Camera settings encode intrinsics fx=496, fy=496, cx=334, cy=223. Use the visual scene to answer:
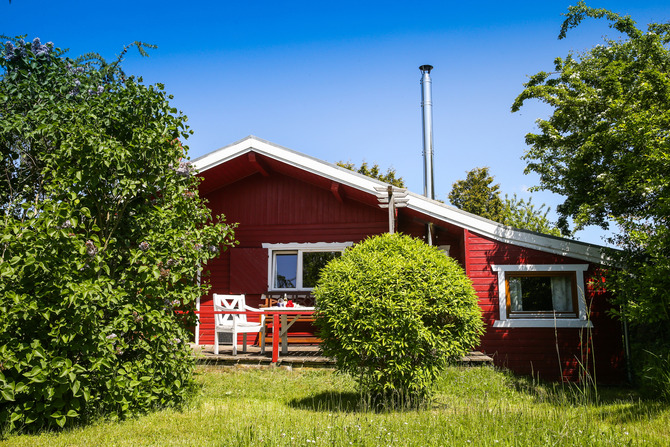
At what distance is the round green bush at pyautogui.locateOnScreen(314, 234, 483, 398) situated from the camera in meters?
5.41

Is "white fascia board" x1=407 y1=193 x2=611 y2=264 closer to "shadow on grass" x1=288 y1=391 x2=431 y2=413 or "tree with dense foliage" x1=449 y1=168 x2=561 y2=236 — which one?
"shadow on grass" x1=288 y1=391 x2=431 y2=413

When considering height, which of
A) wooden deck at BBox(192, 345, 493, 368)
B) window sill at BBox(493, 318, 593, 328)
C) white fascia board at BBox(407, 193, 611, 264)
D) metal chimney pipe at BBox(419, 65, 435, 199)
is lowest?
wooden deck at BBox(192, 345, 493, 368)

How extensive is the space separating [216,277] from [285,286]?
5.36 ft

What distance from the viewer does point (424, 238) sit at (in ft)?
35.3

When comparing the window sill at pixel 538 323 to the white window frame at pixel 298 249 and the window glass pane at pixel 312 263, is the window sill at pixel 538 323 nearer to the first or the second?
the white window frame at pixel 298 249

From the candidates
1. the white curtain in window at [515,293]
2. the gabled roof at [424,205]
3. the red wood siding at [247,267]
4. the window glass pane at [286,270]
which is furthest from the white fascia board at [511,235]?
the red wood siding at [247,267]

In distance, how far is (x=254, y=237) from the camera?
450 inches

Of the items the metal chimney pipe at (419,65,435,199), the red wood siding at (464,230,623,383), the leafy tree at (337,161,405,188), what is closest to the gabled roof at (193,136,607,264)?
the red wood siding at (464,230,623,383)

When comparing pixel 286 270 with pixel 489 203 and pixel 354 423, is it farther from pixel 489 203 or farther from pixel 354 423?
pixel 489 203

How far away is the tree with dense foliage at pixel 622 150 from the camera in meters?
7.12

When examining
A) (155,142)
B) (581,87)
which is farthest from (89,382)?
(581,87)

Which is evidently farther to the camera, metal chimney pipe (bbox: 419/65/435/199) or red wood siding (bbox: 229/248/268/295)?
metal chimney pipe (bbox: 419/65/435/199)

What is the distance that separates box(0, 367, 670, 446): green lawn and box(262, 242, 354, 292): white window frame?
433cm

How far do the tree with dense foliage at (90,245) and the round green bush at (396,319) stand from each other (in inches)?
65.6
